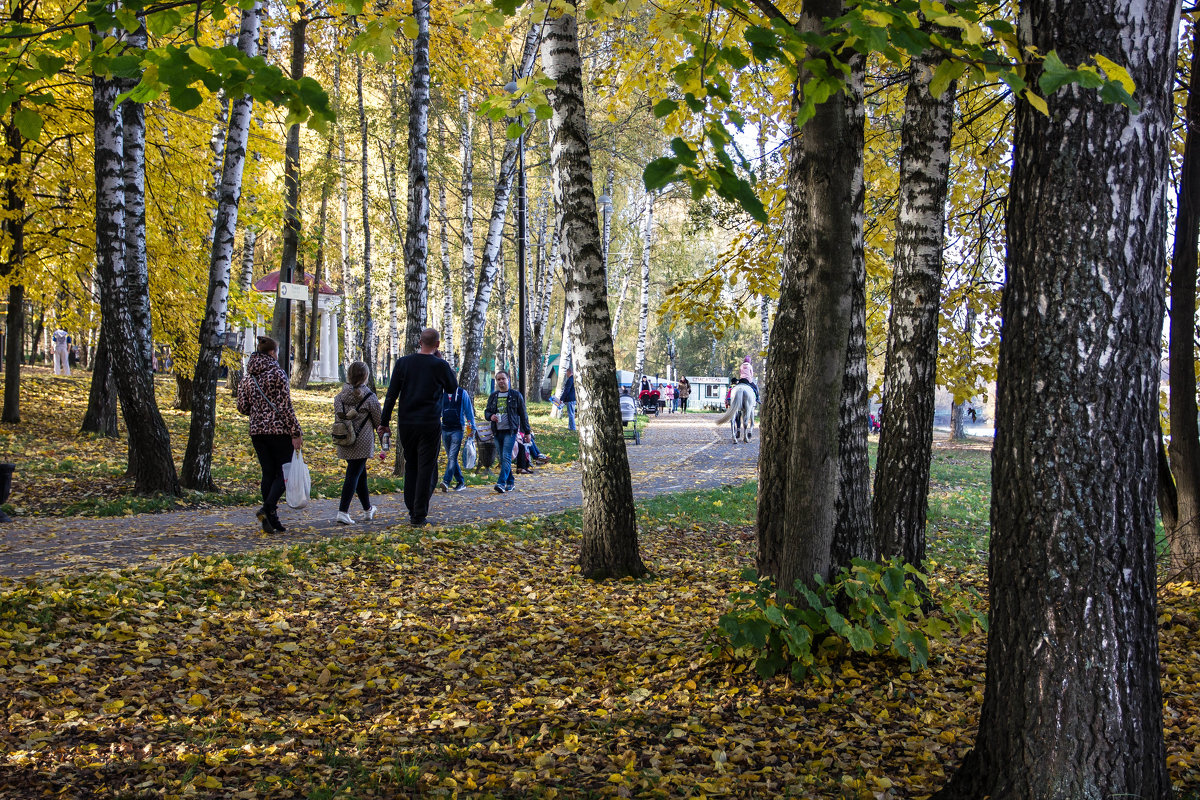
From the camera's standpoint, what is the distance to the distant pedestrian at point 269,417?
8.18m

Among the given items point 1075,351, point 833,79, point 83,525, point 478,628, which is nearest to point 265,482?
point 83,525

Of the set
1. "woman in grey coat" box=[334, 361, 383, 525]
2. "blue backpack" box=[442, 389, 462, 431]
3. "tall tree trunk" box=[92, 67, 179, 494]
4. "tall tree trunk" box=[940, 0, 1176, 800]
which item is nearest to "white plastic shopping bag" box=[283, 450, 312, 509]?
"woman in grey coat" box=[334, 361, 383, 525]

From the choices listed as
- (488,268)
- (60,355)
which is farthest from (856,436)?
(60,355)

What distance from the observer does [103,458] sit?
12672 millimetres

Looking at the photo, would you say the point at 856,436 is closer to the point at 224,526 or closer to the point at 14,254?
the point at 224,526

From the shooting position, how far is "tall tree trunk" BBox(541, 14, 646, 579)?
21.7ft

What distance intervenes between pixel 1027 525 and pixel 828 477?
59.9 inches

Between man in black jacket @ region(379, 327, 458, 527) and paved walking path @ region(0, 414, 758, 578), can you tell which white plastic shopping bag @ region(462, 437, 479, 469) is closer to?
paved walking path @ region(0, 414, 758, 578)

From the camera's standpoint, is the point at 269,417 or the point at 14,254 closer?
the point at 269,417

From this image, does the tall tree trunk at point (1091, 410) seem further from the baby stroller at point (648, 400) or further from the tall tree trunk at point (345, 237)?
the baby stroller at point (648, 400)

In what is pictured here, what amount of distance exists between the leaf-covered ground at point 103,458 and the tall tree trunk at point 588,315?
5.61 m

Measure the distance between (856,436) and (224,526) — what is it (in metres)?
6.68

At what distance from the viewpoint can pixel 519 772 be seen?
361 cm

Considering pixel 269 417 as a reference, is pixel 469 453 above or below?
below
